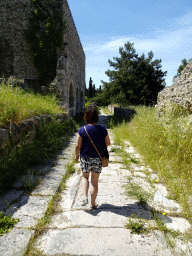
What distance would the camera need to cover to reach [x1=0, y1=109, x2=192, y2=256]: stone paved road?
1646 millimetres

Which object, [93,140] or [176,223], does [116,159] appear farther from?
[176,223]

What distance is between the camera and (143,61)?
16625 mm

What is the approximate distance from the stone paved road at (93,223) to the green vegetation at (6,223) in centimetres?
6

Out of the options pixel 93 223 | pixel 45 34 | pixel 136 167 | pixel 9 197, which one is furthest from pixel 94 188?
pixel 45 34

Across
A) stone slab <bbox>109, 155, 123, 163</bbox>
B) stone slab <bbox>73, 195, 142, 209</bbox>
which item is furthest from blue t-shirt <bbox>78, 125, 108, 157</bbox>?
stone slab <bbox>109, 155, 123, 163</bbox>

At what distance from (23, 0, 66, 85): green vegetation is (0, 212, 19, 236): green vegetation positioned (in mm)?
8609

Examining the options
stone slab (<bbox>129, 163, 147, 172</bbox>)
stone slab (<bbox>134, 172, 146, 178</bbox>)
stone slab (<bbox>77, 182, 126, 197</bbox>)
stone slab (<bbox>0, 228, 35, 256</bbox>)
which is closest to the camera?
stone slab (<bbox>0, 228, 35, 256</bbox>)

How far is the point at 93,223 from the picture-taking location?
2.00m

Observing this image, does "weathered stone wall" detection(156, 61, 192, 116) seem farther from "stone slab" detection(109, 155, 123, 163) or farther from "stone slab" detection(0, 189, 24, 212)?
"stone slab" detection(0, 189, 24, 212)

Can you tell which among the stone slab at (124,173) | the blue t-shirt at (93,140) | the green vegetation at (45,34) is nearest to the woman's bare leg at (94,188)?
the blue t-shirt at (93,140)

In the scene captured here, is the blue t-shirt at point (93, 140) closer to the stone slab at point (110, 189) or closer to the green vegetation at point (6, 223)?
the stone slab at point (110, 189)

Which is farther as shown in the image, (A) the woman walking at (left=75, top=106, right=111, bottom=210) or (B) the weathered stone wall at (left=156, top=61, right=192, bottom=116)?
(B) the weathered stone wall at (left=156, top=61, right=192, bottom=116)

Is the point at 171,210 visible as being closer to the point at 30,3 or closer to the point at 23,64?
the point at 23,64

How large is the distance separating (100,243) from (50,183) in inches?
58.1
